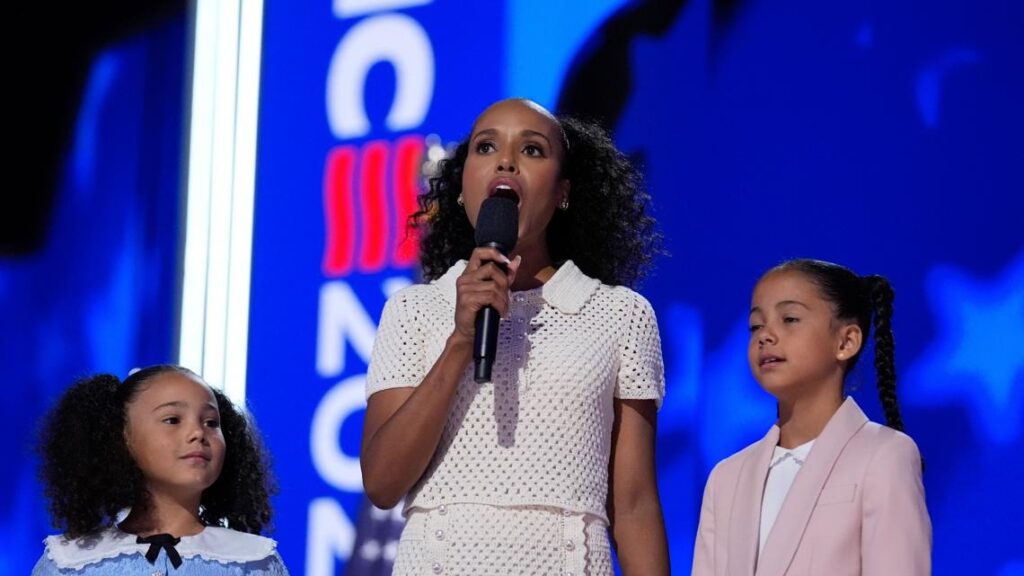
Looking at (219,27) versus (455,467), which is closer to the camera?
(455,467)

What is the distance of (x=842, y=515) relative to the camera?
1996mm

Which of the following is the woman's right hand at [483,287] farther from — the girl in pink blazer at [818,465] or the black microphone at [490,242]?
the girl in pink blazer at [818,465]

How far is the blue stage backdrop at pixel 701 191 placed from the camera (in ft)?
8.86

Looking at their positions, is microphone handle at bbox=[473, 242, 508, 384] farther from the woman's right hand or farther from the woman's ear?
the woman's ear

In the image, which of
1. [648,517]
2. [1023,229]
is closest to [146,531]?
[648,517]

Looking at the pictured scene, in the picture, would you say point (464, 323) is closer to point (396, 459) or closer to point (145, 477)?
point (396, 459)

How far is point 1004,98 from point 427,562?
4.85 ft

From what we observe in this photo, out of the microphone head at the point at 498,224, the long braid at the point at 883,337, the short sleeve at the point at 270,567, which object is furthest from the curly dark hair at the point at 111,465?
the long braid at the point at 883,337

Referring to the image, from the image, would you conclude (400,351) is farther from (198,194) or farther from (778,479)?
(198,194)

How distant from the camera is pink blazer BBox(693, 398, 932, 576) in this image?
195cm

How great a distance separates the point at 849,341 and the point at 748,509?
1.00 feet

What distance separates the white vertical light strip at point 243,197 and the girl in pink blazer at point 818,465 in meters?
1.67

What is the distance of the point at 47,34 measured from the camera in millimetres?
3986

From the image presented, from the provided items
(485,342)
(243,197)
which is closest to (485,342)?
(485,342)
